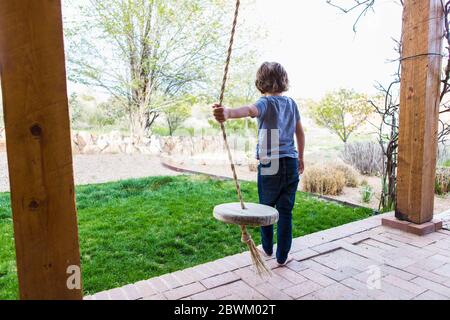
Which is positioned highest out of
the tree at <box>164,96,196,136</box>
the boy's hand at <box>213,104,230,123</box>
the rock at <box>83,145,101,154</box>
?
the tree at <box>164,96,196,136</box>

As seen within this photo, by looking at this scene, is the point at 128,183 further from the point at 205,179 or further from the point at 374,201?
the point at 374,201

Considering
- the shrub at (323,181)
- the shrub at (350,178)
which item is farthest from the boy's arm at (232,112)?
the shrub at (350,178)

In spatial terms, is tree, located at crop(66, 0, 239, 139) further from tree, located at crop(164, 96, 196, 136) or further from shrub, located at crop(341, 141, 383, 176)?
shrub, located at crop(341, 141, 383, 176)

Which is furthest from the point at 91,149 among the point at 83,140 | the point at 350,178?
the point at 350,178

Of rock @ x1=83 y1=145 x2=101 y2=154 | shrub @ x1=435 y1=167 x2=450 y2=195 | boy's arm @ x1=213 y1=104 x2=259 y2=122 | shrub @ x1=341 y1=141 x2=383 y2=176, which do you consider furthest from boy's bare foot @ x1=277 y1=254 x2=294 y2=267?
rock @ x1=83 y1=145 x2=101 y2=154

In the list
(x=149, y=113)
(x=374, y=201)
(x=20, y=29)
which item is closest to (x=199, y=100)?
(x=149, y=113)

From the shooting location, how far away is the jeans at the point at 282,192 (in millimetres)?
2178

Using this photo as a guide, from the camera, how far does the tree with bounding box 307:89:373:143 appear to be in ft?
28.6

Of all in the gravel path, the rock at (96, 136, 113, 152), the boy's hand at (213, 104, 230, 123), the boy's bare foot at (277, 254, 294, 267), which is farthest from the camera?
the rock at (96, 136, 113, 152)

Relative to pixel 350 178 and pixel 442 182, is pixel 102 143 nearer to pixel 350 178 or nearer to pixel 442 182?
pixel 350 178

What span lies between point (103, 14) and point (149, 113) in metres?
2.92

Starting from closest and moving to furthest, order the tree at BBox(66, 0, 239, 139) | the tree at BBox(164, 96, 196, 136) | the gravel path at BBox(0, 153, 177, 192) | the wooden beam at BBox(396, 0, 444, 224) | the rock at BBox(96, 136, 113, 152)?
the wooden beam at BBox(396, 0, 444, 224), the gravel path at BBox(0, 153, 177, 192), the tree at BBox(66, 0, 239, 139), the rock at BBox(96, 136, 113, 152), the tree at BBox(164, 96, 196, 136)

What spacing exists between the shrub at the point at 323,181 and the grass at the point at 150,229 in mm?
465

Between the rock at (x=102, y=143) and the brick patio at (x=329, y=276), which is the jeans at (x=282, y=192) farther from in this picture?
the rock at (x=102, y=143)
